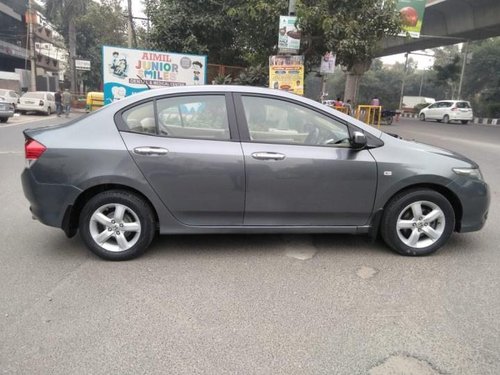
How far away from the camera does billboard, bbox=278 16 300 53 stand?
10.4 meters

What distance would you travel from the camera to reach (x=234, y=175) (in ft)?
13.3

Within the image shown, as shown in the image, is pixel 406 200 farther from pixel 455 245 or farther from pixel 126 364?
pixel 126 364

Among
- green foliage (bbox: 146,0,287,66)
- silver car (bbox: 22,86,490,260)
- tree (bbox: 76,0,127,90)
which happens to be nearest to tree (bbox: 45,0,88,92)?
tree (bbox: 76,0,127,90)

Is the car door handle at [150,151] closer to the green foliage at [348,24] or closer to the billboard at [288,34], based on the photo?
the billboard at [288,34]

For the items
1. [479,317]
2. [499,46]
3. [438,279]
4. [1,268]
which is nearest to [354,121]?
[438,279]

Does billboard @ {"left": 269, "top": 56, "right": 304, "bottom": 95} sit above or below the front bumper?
above

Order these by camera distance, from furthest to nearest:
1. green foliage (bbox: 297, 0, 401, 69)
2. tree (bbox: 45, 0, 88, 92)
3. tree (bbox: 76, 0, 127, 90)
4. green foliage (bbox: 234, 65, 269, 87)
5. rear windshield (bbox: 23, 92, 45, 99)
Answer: tree (bbox: 76, 0, 127, 90) < tree (bbox: 45, 0, 88, 92) < rear windshield (bbox: 23, 92, 45, 99) < green foliage (bbox: 234, 65, 269, 87) < green foliage (bbox: 297, 0, 401, 69)

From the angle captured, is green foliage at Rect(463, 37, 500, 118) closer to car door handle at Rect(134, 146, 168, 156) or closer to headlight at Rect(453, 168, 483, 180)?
headlight at Rect(453, 168, 483, 180)

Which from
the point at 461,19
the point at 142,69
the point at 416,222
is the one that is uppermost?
the point at 461,19

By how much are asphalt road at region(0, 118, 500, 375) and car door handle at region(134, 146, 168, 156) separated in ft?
3.31

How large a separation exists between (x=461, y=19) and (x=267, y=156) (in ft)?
99.9

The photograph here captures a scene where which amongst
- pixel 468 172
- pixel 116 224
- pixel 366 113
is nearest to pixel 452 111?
pixel 366 113

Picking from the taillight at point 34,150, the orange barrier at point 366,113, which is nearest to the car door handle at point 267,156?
the taillight at point 34,150

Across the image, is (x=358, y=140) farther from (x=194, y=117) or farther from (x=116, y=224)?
(x=116, y=224)
